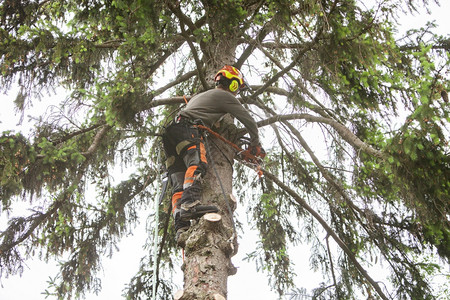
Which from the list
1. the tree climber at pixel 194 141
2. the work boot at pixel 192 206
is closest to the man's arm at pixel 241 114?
the tree climber at pixel 194 141

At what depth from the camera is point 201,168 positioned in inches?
150

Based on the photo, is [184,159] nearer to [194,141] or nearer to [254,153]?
[194,141]

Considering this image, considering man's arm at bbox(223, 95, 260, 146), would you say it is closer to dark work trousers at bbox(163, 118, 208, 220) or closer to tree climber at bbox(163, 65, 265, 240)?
tree climber at bbox(163, 65, 265, 240)

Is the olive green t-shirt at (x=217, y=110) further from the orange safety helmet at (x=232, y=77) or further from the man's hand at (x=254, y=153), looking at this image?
the orange safety helmet at (x=232, y=77)

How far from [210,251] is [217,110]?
5.51 feet

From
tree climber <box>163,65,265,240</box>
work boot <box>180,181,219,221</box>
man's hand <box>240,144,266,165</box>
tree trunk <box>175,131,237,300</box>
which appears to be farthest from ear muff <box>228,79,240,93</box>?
work boot <box>180,181,219,221</box>

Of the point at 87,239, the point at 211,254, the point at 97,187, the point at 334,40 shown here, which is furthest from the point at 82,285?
the point at 334,40

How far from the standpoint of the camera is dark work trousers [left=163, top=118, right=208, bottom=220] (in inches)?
148

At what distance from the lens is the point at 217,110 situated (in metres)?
4.36

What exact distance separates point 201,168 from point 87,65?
258 centimetres

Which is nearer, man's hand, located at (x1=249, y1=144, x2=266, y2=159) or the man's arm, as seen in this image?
the man's arm

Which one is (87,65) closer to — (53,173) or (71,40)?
(71,40)

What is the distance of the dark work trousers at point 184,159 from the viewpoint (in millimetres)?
3760

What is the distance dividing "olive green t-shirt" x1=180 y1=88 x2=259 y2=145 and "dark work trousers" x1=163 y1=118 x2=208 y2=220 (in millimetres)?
179
